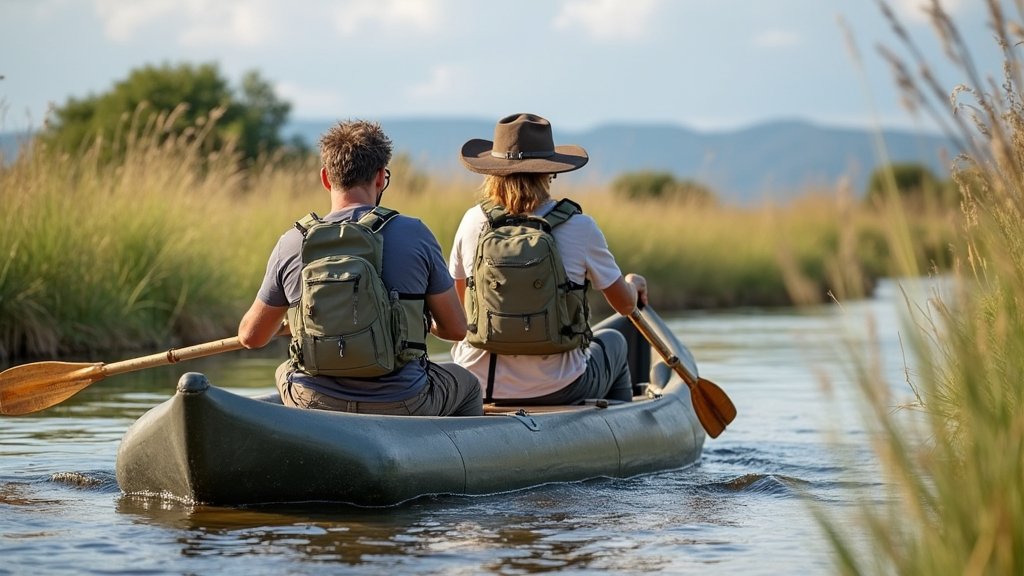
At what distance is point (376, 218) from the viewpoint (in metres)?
5.62

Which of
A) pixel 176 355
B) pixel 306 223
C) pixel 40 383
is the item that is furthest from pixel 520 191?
pixel 40 383

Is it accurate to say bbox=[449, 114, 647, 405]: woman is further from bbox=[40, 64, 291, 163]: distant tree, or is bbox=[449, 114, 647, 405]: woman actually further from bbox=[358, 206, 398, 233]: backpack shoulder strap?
bbox=[40, 64, 291, 163]: distant tree

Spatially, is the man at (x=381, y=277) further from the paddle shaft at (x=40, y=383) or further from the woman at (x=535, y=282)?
the paddle shaft at (x=40, y=383)

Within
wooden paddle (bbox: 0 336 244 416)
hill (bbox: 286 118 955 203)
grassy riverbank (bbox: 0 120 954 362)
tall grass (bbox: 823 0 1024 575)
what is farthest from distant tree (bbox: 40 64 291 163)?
tall grass (bbox: 823 0 1024 575)

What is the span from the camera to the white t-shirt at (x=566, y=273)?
6.53 metres

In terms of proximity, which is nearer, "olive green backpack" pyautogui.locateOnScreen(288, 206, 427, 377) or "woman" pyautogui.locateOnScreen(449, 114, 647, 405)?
"olive green backpack" pyautogui.locateOnScreen(288, 206, 427, 377)

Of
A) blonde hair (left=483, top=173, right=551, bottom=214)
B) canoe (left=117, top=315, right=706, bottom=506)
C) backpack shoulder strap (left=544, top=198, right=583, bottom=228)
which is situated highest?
blonde hair (left=483, top=173, right=551, bottom=214)

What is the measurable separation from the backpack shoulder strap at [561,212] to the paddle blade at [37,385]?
7.22 ft

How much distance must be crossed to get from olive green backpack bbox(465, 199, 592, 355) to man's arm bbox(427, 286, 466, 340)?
552 mm

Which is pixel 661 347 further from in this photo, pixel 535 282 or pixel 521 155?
pixel 521 155

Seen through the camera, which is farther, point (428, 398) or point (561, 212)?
point (561, 212)

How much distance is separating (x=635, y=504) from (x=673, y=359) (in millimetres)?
1451

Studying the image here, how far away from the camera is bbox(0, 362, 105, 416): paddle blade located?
6801 mm

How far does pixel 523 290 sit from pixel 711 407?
165 cm
